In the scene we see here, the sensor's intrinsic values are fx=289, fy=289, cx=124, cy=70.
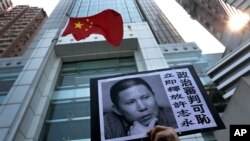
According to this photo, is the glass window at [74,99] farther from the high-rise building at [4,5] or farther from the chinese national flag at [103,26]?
the high-rise building at [4,5]

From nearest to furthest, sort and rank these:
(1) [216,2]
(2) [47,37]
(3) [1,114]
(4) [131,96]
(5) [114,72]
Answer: (4) [131,96] < (3) [1,114] < (5) [114,72] < (2) [47,37] < (1) [216,2]

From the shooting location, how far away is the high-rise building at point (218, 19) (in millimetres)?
27672

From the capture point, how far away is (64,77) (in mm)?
17594

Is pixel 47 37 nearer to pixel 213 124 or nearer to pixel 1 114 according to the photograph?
pixel 1 114

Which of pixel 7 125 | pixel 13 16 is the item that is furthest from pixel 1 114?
pixel 13 16

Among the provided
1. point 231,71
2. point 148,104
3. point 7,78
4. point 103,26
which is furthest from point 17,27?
point 148,104

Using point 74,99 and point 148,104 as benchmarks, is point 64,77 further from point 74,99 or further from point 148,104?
point 148,104

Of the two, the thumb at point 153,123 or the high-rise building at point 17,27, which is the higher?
the thumb at point 153,123

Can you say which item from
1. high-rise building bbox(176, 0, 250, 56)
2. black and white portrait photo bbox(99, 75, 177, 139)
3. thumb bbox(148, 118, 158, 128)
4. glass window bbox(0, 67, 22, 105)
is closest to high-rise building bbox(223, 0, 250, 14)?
high-rise building bbox(176, 0, 250, 56)

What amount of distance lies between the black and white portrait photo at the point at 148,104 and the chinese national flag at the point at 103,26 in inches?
240

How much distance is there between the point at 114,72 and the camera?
17578 millimetres

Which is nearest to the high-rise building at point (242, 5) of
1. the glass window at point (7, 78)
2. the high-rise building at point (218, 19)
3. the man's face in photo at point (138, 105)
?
the high-rise building at point (218, 19)

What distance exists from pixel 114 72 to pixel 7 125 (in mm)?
7476

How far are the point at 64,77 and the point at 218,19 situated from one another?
2512 cm
